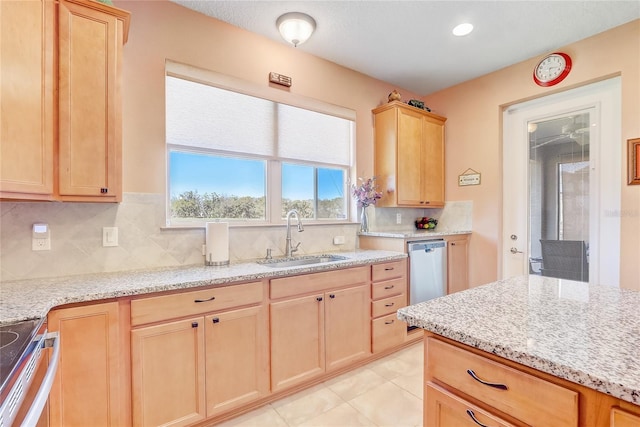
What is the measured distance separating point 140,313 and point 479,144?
12.1 ft

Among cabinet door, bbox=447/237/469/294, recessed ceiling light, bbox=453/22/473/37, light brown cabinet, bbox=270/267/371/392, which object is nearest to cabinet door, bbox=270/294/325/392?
light brown cabinet, bbox=270/267/371/392

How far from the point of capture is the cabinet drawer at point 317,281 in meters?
2.05

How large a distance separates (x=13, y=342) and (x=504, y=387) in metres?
1.55

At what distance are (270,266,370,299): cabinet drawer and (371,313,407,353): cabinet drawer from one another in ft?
1.44

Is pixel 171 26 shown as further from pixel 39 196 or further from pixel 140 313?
pixel 140 313

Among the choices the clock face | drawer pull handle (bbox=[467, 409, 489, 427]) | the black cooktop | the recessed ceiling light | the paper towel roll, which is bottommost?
drawer pull handle (bbox=[467, 409, 489, 427])

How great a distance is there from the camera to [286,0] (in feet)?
7.36

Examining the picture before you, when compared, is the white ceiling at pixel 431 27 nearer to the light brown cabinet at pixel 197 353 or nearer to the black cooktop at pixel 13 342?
the light brown cabinet at pixel 197 353

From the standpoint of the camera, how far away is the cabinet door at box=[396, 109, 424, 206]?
3.35 meters

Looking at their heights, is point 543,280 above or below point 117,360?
above

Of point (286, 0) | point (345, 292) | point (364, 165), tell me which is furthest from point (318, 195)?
point (286, 0)

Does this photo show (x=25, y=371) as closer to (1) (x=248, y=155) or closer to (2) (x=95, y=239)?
(2) (x=95, y=239)

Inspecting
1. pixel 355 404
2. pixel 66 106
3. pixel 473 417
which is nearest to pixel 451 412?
pixel 473 417

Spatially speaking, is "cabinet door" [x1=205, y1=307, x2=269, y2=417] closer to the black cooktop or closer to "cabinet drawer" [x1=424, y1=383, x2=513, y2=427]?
the black cooktop
